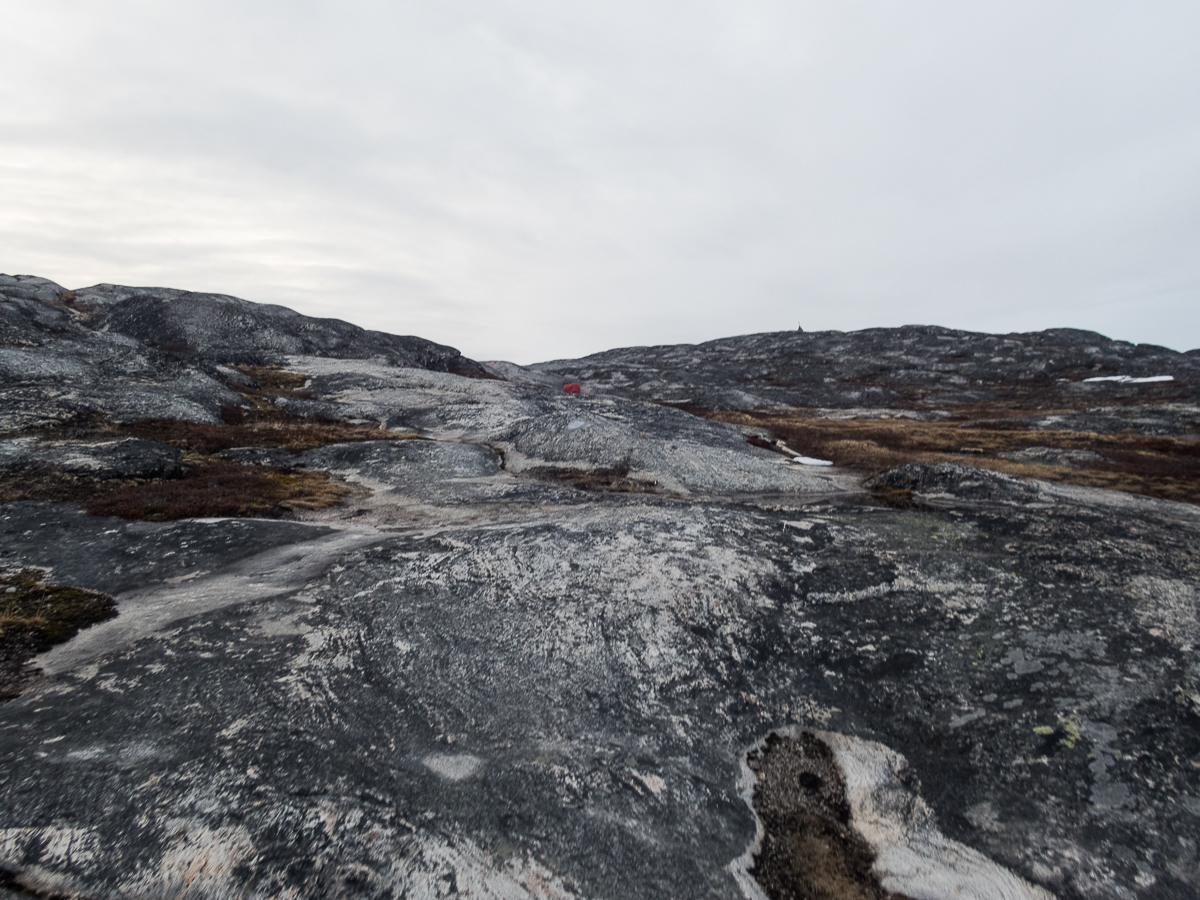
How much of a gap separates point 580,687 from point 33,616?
42.0 feet

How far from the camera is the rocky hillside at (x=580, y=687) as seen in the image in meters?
8.62

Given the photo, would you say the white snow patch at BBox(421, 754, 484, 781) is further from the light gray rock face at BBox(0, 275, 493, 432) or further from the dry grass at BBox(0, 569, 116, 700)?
the light gray rock face at BBox(0, 275, 493, 432)

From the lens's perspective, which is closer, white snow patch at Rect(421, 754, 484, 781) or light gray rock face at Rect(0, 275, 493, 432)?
white snow patch at Rect(421, 754, 484, 781)

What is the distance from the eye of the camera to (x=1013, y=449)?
4853cm

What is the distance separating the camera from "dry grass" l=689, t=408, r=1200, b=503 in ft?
116

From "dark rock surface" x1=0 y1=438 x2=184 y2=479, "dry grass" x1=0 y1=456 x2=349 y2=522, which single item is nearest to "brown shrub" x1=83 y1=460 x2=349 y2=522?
"dry grass" x1=0 y1=456 x2=349 y2=522

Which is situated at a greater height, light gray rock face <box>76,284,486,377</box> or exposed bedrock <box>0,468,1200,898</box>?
light gray rock face <box>76,284,486,377</box>

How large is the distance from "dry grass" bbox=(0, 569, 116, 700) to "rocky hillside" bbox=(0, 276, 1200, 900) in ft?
0.29

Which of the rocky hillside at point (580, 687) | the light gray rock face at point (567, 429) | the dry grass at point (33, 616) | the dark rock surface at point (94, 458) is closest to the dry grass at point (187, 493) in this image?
the rocky hillside at point (580, 687)

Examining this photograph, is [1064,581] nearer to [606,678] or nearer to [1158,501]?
[606,678]

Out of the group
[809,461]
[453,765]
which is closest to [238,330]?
[809,461]

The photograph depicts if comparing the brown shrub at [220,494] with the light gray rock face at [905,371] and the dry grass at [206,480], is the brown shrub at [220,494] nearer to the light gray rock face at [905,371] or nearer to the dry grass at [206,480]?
the dry grass at [206,480]

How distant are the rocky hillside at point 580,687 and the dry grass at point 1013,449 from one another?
25.8 ft

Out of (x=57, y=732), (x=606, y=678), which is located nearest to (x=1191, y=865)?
(x=606, y=678)
